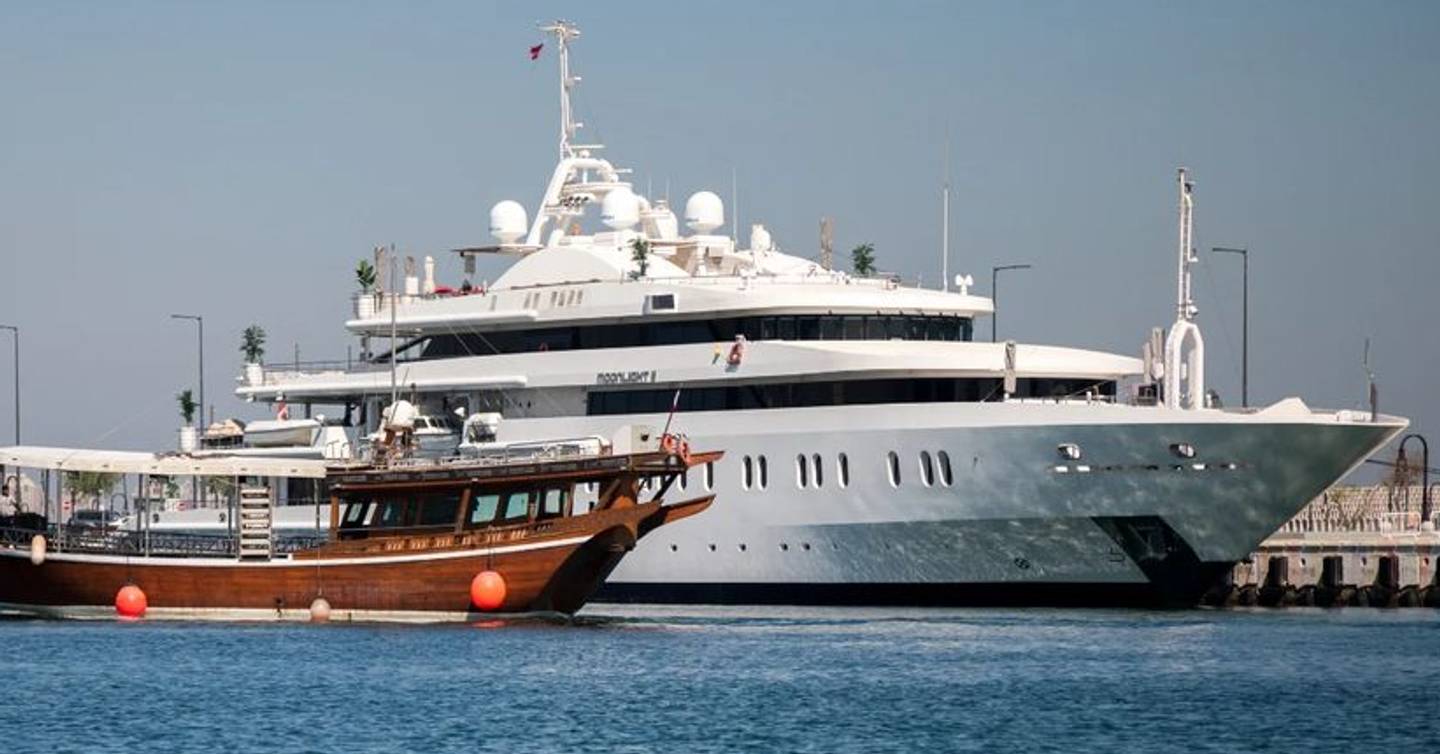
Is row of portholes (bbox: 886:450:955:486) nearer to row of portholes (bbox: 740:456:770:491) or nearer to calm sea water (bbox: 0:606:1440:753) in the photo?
calm sea water (bbox: 0:606:1440:753)

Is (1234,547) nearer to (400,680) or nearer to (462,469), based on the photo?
(462,469)

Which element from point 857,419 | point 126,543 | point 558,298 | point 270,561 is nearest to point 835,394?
point 857,419

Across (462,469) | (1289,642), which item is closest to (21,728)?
(462,469)

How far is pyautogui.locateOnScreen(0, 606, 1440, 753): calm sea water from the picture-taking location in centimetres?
4556

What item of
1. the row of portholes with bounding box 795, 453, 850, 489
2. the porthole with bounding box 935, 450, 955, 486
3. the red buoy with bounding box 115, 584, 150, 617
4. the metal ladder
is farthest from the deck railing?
the porthole with bounding box 935, 450, 955, 486

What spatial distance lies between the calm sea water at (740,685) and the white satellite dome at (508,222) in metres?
18.0

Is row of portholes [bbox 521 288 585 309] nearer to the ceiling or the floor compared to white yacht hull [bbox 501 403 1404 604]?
nearer to the ceiling

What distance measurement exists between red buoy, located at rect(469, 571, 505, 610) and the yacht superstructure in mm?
9375

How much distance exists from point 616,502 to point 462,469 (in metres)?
3.29

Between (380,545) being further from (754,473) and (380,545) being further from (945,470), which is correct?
(945,470)

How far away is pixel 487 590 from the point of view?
62844mm

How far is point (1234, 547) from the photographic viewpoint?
6600 cm

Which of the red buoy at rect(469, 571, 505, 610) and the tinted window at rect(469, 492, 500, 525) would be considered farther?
the tinted window at rect(469, 492, 500, 525)

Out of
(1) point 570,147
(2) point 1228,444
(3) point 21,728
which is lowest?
(3) point 21,728
